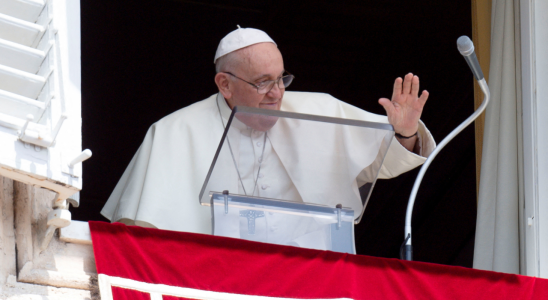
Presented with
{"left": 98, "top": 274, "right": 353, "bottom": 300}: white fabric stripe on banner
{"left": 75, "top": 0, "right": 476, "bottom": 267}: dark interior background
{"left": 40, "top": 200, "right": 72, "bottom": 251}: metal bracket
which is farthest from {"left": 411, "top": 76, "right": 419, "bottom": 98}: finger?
{"left": 75, "top": 0, "right": 476, "bottom": 267}: dark interior background

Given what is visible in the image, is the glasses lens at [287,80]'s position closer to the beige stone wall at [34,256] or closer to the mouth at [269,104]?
the mouth at [269,104]

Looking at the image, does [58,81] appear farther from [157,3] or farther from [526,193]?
[157,3]

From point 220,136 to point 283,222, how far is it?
2.99ft

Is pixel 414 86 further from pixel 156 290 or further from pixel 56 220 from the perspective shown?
pixel 56 220

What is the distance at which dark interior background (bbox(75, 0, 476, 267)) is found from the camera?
19.6 feet

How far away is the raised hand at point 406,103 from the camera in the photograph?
3008 mm

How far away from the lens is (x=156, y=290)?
2.37m

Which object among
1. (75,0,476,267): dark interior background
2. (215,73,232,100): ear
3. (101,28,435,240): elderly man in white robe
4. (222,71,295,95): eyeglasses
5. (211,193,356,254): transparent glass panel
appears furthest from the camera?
(75,0,476,267): dark interior background

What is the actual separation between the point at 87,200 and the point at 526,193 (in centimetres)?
630

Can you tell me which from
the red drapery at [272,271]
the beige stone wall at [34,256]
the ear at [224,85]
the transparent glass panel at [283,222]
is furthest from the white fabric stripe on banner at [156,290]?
the ear at [224,85]

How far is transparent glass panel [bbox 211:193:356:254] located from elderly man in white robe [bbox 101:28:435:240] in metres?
0.18

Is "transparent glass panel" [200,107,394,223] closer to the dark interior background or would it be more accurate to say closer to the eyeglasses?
the eyeglasses

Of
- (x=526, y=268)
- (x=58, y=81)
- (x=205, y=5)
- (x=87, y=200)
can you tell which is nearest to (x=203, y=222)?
(x=58, y=81)

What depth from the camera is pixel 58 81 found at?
7.91 feet
